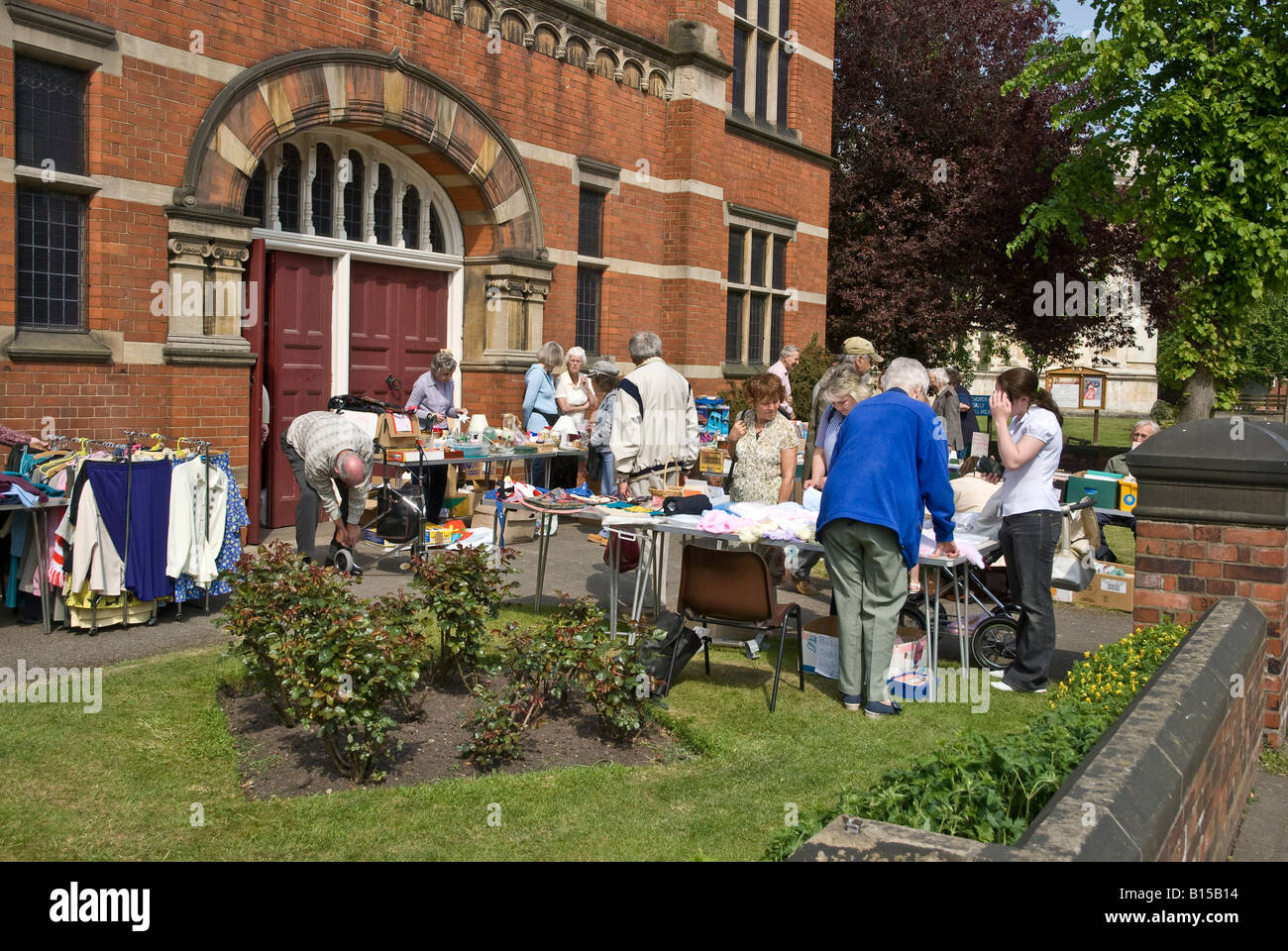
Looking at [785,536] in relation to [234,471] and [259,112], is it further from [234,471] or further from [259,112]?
[259,112]

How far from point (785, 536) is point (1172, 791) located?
3.74m

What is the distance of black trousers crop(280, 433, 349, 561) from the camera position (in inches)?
360

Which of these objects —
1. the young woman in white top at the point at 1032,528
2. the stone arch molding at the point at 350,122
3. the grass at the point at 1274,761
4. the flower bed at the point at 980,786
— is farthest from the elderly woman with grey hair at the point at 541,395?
the flower bed at the point at 980,786

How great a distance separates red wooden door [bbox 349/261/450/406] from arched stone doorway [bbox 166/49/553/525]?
0.56ft

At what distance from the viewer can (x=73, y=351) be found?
8.98m

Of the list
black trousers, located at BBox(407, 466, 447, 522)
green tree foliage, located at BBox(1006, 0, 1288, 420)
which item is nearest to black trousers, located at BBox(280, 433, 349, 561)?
black trousers, located at BBox(407, 466, 447, 522)

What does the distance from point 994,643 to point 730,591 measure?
2223mm

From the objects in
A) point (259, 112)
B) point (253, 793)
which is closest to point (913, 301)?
point (259, 112)

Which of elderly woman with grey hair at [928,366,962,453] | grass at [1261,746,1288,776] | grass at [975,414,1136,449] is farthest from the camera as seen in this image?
grass at [975,414,1136,449]

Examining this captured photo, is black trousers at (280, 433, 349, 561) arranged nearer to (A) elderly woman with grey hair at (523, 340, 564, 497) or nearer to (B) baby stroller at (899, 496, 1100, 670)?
(A) elderly woman with grey hair at (523, 340, 564, 497)

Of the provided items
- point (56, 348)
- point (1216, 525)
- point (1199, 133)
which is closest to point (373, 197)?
point (56, 348)

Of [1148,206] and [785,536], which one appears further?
[1148,206]

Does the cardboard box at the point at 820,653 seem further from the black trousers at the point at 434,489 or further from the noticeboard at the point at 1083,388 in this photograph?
the noticeboard at the point at 1083,388

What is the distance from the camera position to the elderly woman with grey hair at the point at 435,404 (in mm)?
11203
